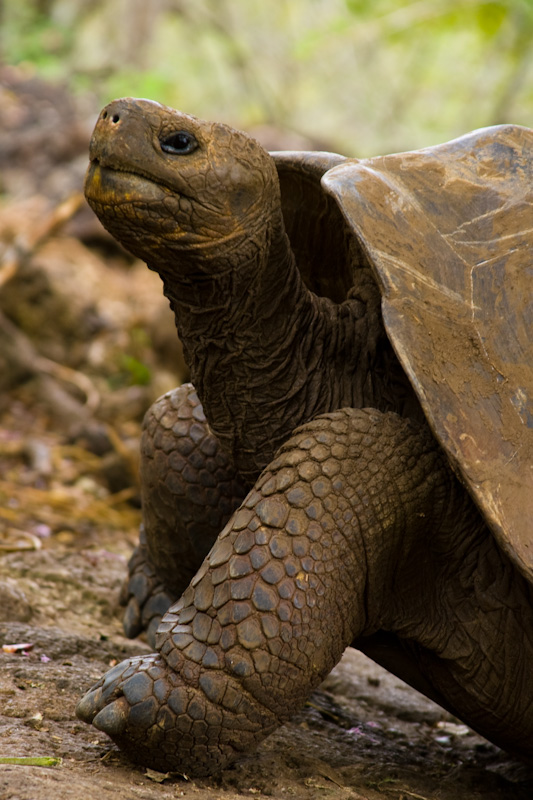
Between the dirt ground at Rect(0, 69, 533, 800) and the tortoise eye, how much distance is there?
1.41 m

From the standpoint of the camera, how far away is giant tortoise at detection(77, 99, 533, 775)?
2078 mm

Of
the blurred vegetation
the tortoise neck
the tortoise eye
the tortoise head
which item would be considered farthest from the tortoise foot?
the blurred vegetation

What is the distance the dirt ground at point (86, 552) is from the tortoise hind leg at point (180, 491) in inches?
12.8

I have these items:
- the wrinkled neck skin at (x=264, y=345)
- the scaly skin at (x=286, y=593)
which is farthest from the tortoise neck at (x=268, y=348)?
the scaly skin at (x=286, y=593)

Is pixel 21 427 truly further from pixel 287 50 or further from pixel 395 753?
pixel 287 50

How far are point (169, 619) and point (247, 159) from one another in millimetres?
1149

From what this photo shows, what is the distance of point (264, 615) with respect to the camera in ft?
6.73

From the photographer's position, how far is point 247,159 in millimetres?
2316

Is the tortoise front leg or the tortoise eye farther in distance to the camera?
the tortoise eye

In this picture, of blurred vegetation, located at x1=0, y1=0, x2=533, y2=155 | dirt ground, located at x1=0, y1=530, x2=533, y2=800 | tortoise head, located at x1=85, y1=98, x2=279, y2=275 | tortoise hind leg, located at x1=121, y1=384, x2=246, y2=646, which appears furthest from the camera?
blurred vegetation, located at x1=0, y1=0, x2=533, y2=155

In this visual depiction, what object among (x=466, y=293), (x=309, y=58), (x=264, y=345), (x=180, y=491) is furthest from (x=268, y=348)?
(x=309, y=58)

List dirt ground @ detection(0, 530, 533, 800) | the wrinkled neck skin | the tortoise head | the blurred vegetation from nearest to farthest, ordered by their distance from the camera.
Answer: dirt ground @ detection(0, 530, 533, 800), the tortoise head, the wrinkled neck skin, the blurred vegetation

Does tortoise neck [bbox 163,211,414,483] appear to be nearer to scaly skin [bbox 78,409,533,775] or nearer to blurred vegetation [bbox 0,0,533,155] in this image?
scaly skin [bbox 78,409,533,775]

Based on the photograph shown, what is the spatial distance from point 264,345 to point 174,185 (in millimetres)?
544
